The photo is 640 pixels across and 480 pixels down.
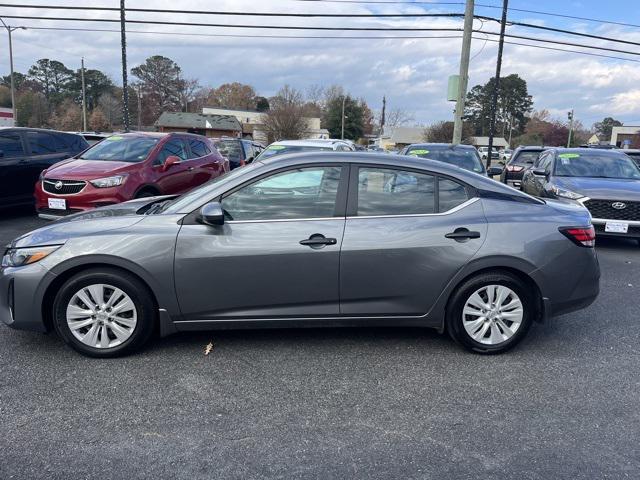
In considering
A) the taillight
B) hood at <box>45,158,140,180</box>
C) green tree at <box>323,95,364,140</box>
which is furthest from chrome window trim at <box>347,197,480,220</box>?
green tree at <box>323,95,364,140</box>

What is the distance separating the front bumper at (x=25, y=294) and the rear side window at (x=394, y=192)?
2.38 m

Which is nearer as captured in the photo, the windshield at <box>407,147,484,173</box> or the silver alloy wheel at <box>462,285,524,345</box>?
the silver alloy wheel at <box>462,285,524,345</box>

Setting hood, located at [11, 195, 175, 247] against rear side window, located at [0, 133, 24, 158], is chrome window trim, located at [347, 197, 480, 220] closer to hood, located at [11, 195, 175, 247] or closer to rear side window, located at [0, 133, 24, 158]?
hood, located at [11, 195, 175, 247]

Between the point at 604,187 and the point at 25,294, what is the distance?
26.6 ft

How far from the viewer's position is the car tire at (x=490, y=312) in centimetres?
402

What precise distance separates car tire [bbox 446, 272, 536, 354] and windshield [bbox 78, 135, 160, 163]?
650 cm

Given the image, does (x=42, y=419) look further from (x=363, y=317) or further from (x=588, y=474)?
(x=588, y=474)

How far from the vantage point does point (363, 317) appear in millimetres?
3984

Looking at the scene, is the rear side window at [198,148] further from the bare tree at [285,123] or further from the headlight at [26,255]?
the bare tree at [285,123]

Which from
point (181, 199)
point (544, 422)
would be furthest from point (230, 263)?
point (544, 422)

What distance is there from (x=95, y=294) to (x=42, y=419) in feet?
3.23

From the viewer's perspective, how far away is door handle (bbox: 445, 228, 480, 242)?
12.9 ft

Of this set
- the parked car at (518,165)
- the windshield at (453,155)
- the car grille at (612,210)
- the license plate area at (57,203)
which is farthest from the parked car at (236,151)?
the car grille at (612,210)

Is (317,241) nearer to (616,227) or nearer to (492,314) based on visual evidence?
(492,314)
